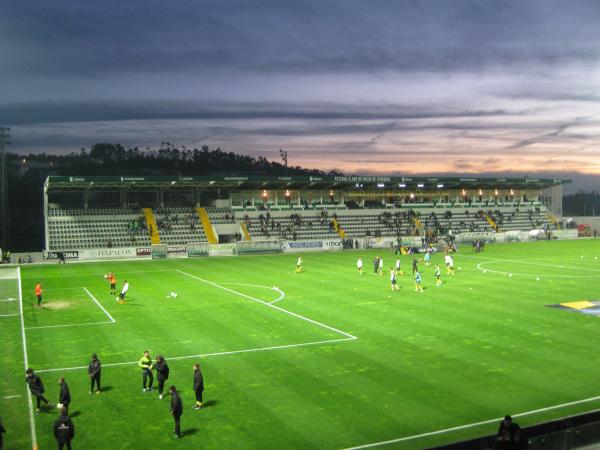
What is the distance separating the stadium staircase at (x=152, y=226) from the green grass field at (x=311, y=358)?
1147 inches

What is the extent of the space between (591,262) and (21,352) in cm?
4940

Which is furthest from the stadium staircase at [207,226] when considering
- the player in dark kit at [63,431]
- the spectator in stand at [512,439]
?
the spectator in stand at [512,439]

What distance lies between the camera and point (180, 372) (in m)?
20.9

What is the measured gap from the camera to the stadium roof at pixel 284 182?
7231 centimetres

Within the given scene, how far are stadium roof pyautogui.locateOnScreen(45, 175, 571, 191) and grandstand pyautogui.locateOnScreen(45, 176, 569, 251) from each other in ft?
0.49

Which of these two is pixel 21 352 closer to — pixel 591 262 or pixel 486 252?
pixel 591 262

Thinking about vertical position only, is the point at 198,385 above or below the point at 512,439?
below

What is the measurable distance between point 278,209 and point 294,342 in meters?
61.9

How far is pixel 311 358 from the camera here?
73.5 feet

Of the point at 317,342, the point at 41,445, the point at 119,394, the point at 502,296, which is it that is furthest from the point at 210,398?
the point at 502,296

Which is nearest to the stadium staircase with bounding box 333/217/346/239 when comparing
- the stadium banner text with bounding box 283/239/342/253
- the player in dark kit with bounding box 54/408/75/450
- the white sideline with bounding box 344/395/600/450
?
the stadium banner text with bounding box 283/239/342/253

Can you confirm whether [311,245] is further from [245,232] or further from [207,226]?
[207,226]

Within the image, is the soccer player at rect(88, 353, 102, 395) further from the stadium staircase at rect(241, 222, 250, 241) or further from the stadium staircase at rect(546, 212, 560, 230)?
the stadium staircase at rect(546, 212, 560, 230)

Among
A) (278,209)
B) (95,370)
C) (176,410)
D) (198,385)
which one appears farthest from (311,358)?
(278,209)
